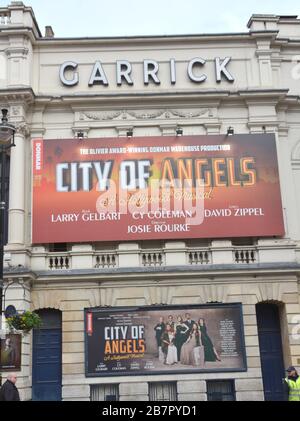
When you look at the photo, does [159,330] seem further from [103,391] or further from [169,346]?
[103,391]

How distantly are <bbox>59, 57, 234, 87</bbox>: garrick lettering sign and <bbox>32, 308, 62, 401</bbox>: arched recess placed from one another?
1066 centimetres

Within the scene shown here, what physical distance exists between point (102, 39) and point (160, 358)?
1475 cm

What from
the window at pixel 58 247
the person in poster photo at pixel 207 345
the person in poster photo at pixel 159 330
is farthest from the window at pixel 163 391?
the window at pixel 58 247

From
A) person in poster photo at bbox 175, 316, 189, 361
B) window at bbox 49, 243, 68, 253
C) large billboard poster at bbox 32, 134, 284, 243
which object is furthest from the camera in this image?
window at bbox 49, 243, 68, 253

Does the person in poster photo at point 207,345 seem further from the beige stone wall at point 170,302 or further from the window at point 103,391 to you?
the window at point 103,391

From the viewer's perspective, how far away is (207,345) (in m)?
20.9

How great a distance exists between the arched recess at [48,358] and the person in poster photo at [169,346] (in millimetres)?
4357

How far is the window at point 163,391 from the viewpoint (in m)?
20.5

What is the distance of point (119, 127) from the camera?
23516 millimetres

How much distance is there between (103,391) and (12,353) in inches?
156

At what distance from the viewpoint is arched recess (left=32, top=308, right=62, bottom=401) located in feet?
68.5

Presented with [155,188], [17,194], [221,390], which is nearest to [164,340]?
[221,390]

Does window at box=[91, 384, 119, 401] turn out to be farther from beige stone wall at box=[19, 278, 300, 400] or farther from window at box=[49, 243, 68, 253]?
window at box=[49, 243, 68, 253]

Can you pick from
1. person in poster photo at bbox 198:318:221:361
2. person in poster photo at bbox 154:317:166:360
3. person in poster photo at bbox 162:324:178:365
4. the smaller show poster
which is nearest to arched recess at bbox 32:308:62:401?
the smaller show poster
